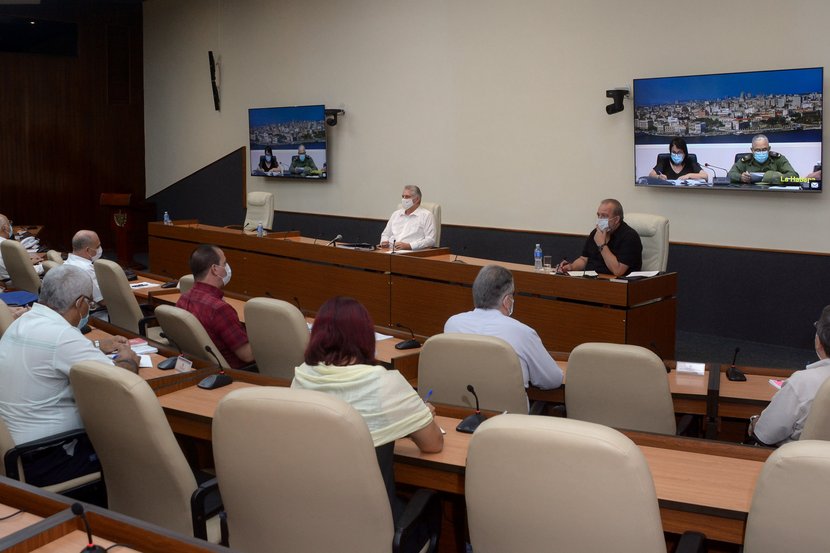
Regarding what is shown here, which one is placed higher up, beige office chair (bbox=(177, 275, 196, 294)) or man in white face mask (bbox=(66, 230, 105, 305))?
man in white face mask (bbox=(66, 230, 105, 305))

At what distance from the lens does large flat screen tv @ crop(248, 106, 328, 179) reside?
11.2m

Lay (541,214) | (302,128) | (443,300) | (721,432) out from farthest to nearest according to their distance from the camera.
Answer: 1. (302,128)
2. (541,214)
3. (443,300)
4. (721,432)

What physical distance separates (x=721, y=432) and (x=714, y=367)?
0.32 metres

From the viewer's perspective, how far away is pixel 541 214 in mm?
8977

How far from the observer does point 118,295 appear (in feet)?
19.3

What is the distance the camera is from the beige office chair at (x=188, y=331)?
4250 mm

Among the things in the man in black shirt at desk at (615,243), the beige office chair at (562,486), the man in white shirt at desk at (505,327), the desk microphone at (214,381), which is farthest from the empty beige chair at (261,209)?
the beige office chair at (562,486)

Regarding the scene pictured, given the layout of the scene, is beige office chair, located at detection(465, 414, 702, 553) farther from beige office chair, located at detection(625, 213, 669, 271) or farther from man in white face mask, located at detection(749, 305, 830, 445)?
beige office chair, located at detection(625, 213, 669, 271)

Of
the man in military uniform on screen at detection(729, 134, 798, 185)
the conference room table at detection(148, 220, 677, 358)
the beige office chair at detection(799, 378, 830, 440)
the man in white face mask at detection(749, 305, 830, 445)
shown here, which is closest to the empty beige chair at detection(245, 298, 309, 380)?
the conference room table at detection(148, 220, 677, 358)

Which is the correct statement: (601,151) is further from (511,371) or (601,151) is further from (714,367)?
(511,371)

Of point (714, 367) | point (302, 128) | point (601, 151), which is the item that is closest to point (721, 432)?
point (714, 367)

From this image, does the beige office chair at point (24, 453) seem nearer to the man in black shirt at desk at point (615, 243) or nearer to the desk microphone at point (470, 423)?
the desk microphone at point (470, 423)

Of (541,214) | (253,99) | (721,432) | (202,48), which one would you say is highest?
(202,48)

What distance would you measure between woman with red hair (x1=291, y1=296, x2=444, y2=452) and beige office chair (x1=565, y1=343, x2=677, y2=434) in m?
0.96
